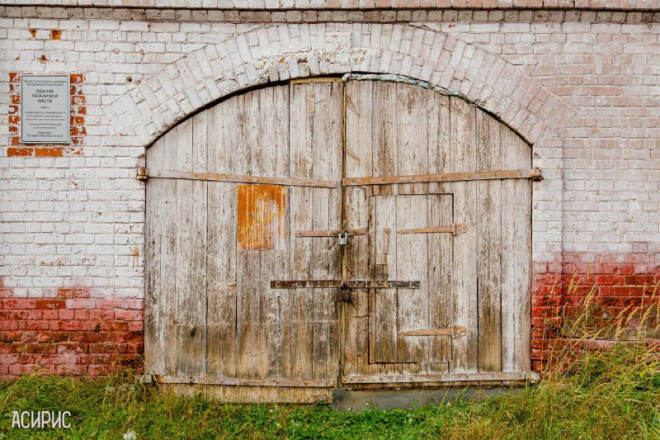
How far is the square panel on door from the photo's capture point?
439 centimetres

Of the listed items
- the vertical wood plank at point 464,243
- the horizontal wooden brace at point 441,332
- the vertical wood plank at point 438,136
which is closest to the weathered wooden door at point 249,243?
the horizontal wooden brace at point 441,332

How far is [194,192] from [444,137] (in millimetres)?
2043

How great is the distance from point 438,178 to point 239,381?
2.25 m

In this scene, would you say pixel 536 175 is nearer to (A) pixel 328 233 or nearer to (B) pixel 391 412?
(A) pixel 328 233

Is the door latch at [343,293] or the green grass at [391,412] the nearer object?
the green grass at [391,412]

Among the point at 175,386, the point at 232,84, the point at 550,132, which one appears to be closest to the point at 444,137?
the point at 550,132

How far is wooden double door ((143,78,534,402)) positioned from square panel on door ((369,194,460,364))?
0.04 feet

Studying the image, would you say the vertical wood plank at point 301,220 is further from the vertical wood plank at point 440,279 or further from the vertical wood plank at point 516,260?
the vertical wood plank at point 516,260

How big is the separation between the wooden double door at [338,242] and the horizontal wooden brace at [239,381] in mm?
36

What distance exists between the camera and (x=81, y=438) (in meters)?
3.61

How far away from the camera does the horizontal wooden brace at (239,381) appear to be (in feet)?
14.2

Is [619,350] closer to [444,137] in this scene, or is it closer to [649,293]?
[649,293]

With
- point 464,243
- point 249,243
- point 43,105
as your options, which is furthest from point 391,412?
point 43,105

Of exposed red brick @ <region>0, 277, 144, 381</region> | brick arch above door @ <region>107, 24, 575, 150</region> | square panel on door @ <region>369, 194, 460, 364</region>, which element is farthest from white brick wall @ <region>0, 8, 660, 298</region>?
square panel on door @ <region>369, 194, 460, 364</region>
